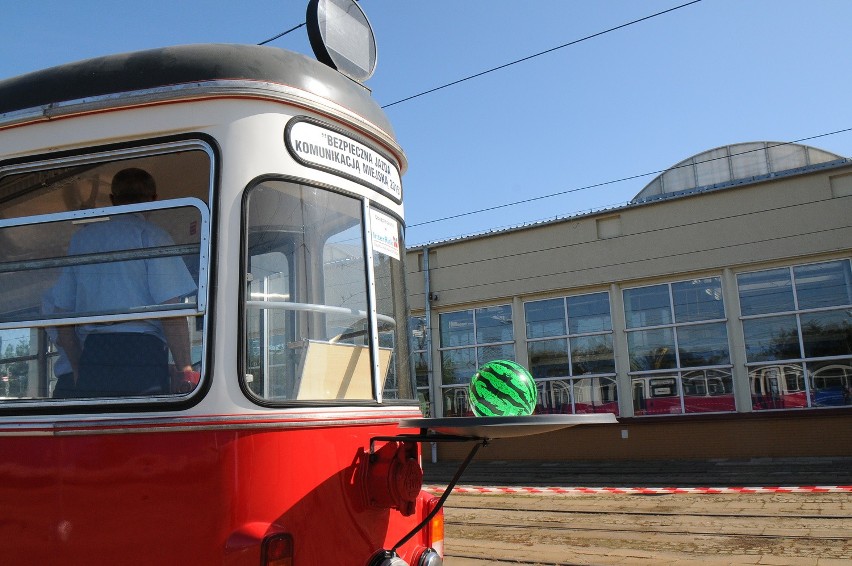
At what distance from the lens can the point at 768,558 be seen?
6.11 metres

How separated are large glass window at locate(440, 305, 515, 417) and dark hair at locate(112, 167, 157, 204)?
53.7ft

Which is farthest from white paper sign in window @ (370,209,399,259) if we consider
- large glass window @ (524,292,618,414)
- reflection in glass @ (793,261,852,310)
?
large glass window @ (524,292,618,414)

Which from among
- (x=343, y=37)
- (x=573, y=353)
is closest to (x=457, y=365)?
(x=573, y=353)

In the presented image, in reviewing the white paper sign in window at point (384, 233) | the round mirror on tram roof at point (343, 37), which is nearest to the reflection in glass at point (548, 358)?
the round mirror on tram roof at point (343, 37)

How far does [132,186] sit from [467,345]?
55.7ft

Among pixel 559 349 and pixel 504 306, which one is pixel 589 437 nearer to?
pixel 559 349

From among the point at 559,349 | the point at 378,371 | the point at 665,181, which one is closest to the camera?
the point at 378,371

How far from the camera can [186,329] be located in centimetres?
274

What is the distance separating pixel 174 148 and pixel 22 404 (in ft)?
3.68

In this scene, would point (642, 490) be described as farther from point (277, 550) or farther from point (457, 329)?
point (277, 550)

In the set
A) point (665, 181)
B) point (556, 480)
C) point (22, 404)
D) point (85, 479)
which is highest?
point (665, 181)

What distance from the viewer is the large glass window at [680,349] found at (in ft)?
52.5

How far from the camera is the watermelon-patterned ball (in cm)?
313

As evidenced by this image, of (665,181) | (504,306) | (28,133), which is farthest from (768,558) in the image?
(665,181)
